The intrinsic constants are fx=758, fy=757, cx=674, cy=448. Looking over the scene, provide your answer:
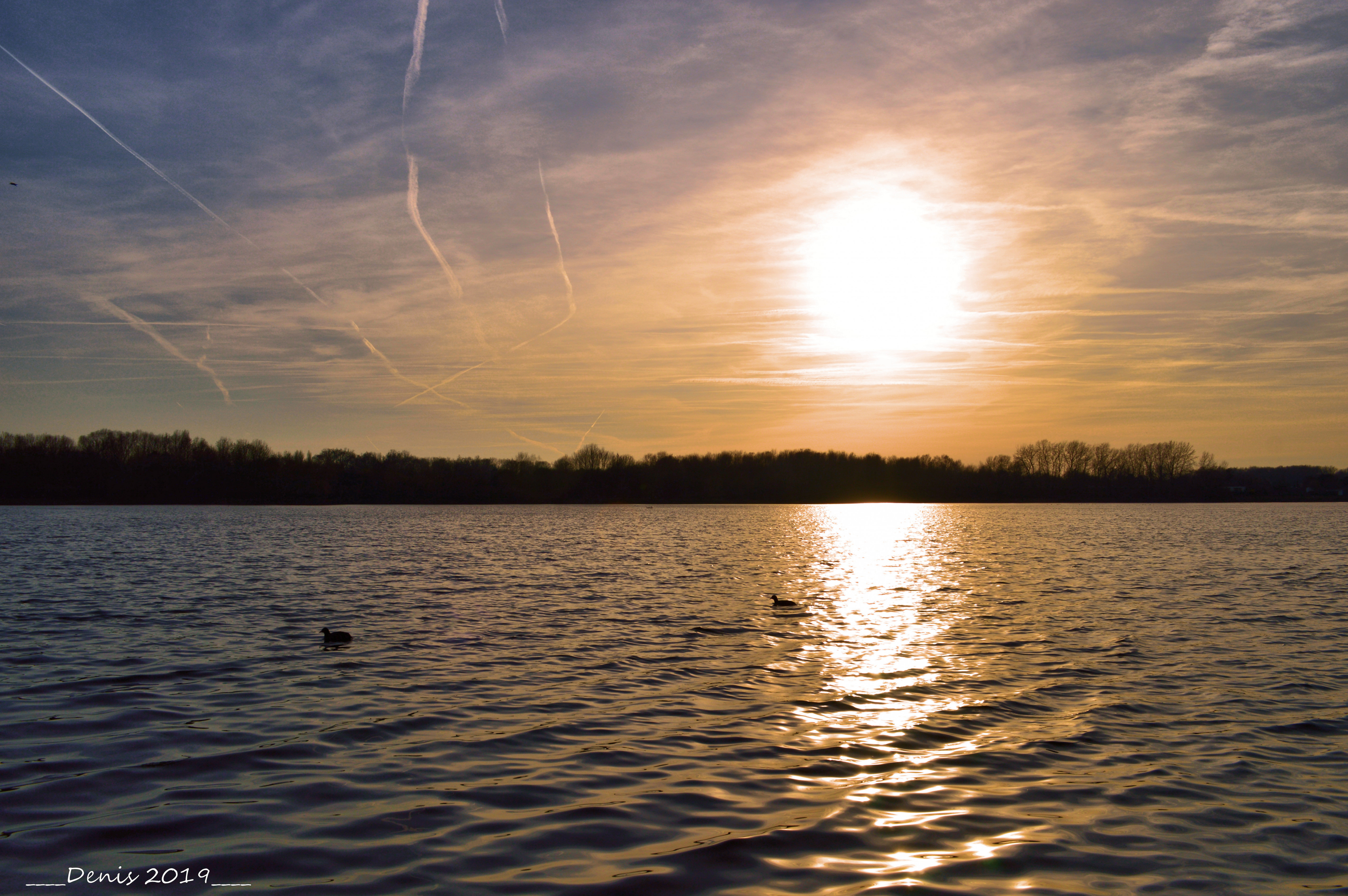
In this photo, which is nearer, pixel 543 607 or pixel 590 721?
pixel 590 721

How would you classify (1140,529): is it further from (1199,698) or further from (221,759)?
(221,759)

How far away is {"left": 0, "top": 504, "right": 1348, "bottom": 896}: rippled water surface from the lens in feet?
26.8

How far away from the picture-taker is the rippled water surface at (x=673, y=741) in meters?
8.18

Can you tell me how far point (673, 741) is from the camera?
1255cm

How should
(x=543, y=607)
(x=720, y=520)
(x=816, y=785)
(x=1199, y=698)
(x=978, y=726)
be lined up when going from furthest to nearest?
1. (x=720, y=520)
2. (x=543, y=607)
3. (x=1199, y=698)
4. (x=978, y=726)
5. (x=816, y=785)

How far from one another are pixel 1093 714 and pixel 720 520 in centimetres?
11231

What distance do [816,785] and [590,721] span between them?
185 inches

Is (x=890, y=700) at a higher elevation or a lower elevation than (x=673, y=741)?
lower

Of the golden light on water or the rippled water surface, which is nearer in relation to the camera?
the rippled water surface

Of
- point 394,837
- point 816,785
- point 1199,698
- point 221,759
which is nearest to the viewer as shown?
point 394,837

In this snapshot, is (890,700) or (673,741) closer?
(673,741)

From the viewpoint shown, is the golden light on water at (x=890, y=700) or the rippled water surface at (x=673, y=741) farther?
the golden light on water at (x=890, y=700)

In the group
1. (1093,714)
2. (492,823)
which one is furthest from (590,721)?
(1093,714)

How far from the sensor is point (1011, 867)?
8.11m
